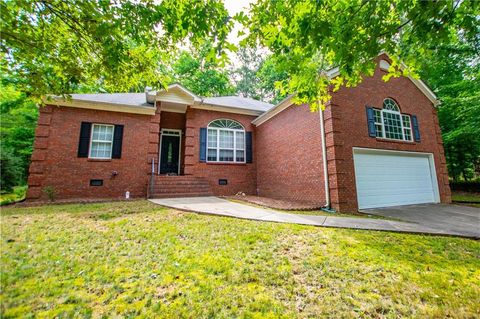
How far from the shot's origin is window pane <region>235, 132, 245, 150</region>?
1149cm

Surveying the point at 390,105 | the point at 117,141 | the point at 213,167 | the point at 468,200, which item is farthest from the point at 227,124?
the point at 468,200

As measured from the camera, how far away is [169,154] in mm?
12062

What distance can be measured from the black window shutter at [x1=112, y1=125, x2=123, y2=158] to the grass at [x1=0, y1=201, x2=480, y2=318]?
5.55 m

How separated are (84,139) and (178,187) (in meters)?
4.68

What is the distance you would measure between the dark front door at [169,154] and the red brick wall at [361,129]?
8439 mm

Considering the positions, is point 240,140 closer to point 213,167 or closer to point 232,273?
point 213,167

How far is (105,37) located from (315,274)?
4797 mm

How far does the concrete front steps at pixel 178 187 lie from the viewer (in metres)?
8.82

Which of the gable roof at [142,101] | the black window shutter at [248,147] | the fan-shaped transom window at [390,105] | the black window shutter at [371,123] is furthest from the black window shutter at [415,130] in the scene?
the gable roof at [142,101]

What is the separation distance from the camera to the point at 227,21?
3410 mm

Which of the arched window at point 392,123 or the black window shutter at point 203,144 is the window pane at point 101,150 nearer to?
the black window shutter at point 203,144

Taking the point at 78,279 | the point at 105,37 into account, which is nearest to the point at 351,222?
the point at 78,279

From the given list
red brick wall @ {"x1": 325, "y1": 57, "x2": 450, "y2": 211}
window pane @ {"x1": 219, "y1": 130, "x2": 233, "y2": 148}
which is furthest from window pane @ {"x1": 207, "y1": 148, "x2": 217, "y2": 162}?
red brick wall @ {"x1": 325, "y1": 57, "x2": 450, "y2": 211}

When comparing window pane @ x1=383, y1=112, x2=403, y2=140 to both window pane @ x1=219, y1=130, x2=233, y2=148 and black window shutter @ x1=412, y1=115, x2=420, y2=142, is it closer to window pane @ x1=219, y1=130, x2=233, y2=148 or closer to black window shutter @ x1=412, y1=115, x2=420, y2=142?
black window shutter @ x1=412, y1=115, x2=420, y2=142
